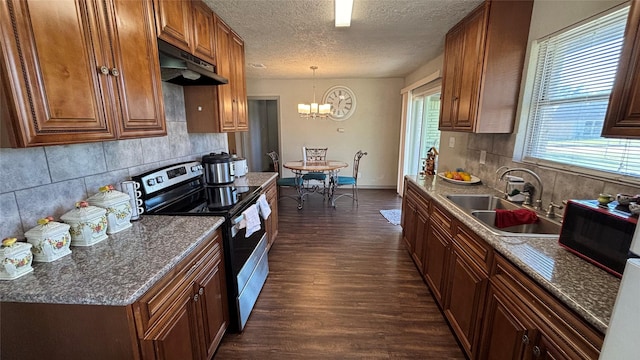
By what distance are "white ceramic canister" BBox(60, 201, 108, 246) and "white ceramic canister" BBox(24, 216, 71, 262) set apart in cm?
6

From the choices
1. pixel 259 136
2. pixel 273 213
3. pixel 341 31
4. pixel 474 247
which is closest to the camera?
pixel 474 247

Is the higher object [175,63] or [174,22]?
[174,22]

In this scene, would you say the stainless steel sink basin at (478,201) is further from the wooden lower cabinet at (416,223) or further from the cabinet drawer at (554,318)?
the cabinet drawer at (554,318)

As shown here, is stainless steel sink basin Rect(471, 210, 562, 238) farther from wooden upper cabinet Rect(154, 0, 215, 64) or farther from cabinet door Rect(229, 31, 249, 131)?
cabinet door Rect(229, 31, 249, 131)

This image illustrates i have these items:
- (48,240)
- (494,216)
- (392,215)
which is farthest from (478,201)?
(48,240)

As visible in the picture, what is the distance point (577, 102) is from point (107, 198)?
2.77 meters

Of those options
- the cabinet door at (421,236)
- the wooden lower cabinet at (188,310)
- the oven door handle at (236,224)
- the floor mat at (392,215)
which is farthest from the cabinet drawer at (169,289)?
the floor mat at (392,215)

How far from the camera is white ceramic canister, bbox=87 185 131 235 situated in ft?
4.13

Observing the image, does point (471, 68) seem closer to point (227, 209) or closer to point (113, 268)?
point (227, 209)

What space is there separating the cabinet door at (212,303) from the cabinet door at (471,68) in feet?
7.13

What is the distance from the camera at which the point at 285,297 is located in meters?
2.15

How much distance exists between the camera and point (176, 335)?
3.71 feet

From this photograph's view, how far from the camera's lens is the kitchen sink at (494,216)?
143 centimetres

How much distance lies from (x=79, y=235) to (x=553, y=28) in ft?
9.77
